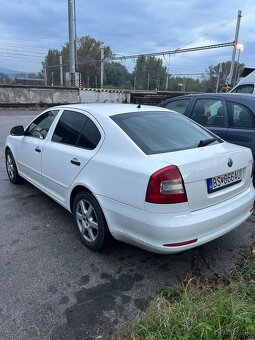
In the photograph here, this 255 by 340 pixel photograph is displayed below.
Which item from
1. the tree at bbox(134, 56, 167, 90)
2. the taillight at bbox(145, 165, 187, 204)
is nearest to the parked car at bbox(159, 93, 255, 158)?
the taillight at bbox(145, 165, 187, 204)

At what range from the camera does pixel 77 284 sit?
110 inches

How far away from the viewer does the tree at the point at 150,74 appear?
89062mm

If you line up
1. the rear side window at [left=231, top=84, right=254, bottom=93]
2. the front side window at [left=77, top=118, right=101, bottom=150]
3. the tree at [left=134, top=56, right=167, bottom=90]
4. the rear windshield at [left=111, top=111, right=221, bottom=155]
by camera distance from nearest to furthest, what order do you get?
the rear windshield at [left=111, top=111, right=221, bottom=155]
the front side window at [left=77, top=118, right=101, bottom=150]
the rear side window at [left=231, top=84, right=254, bottom=93]
the tree at [left=134, top=56, right=167, bottom=90]

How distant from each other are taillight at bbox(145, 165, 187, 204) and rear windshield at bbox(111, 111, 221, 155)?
341 mm

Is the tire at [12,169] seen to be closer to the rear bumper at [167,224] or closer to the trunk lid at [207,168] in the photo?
the rear bumper at [167,224]

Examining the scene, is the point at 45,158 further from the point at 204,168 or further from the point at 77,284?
the point at 204,168

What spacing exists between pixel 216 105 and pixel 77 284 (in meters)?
3.77

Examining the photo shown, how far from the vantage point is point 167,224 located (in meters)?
2.51

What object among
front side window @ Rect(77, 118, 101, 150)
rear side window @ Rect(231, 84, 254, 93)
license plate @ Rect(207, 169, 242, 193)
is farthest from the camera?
rear side window @ Rect(231, 84, 254, 93)

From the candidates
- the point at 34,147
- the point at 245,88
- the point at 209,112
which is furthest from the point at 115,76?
the point at 34,147

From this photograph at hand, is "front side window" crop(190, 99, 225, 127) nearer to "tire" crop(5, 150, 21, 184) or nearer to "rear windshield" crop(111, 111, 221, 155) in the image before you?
"rear windshield" crop(111, 111, 221, 155)

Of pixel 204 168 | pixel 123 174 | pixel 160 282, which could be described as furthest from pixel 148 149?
pixel 160 282

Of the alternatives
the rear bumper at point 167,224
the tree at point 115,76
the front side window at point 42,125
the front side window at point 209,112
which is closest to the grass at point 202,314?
the rear bumper at point 167,224

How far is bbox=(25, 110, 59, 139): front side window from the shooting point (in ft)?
13.7
